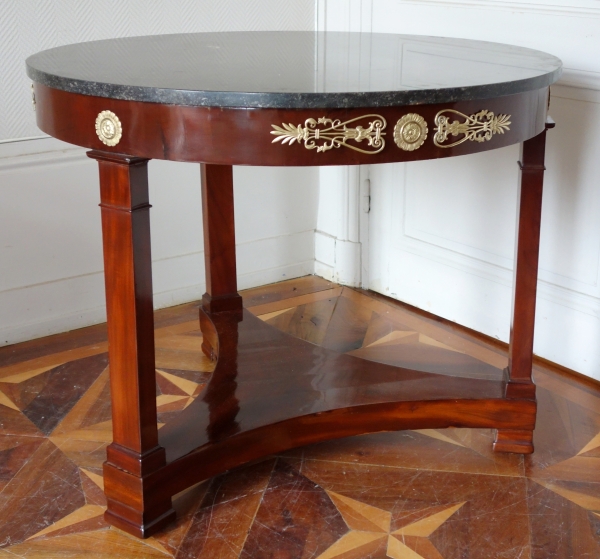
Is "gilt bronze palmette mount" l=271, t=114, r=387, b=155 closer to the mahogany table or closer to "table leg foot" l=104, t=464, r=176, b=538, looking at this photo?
the mahogany table

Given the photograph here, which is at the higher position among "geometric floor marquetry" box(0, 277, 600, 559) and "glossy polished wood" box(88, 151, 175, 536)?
"glossy polished wood" box(88, 151, 175, 536)

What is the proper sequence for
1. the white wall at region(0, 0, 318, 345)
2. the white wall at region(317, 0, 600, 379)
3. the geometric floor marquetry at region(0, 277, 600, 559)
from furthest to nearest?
the white wall at region(0, 0, 318, 345), the white wall at region(317, 0, 600, 379), the geometric floor marquetry at region(0, 277, 600, 559)

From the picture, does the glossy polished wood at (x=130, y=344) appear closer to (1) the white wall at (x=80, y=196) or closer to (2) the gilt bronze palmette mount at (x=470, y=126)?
(2) the gilt bronze palmette mount at (x=470, y=126)

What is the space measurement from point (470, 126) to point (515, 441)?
0.71m

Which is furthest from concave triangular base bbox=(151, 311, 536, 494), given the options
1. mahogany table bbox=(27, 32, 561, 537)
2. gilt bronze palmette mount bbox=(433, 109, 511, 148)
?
gilt bronze palmette mount bbox=(433, 109, 511, 148)


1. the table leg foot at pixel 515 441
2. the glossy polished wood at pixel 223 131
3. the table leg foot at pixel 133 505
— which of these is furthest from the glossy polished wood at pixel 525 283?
the table leg foot at pixel 133 505

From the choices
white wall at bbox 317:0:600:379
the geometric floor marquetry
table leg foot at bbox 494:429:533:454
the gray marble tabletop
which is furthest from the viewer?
white wall at bbox 317:0:600:379

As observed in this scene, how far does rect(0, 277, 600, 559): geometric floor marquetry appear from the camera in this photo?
137 centimetres

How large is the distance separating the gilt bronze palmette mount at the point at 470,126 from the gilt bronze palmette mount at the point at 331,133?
0.09 meters

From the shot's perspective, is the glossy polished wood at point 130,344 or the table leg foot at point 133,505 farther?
the table leg foot at point 133,505

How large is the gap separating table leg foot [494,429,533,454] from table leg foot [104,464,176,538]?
2.13 ft

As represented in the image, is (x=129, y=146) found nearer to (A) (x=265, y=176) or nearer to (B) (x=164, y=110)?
(B) (x=164, y=110)

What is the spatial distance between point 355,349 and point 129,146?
3.58 ft

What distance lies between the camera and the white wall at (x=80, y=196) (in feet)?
6.72
